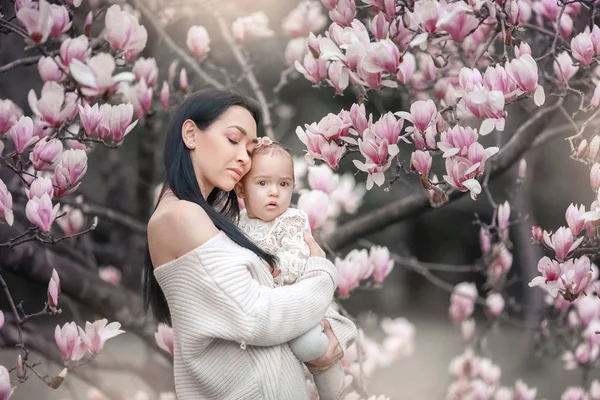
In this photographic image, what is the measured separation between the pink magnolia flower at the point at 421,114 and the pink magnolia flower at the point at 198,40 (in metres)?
1.18

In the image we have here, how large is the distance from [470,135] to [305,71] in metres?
0.52

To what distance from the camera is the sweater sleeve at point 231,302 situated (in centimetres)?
155

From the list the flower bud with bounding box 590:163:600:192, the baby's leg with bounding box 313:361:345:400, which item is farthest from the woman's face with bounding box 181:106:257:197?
the flower bud with bounding box 590:163:600:192

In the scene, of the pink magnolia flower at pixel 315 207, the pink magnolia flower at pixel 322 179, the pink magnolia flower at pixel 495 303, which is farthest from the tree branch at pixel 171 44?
the pink magnolia flower at pixel 495 303

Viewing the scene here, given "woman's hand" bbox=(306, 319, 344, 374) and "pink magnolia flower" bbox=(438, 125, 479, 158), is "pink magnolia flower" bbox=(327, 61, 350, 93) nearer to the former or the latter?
"pink magnolia flower" bbox=(438, 125, 479, 158)

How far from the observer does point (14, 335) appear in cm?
253

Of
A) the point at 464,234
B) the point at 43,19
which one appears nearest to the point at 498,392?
the point at 43,19

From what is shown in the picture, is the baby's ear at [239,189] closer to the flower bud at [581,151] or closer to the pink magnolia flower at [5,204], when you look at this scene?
the pink magnolia flower at [5,204]

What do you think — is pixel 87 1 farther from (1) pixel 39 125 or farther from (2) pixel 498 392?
(2) pixel 498 392

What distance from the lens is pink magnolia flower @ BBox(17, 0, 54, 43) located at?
1552 mm

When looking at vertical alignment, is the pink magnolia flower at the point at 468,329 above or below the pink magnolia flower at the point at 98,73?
below

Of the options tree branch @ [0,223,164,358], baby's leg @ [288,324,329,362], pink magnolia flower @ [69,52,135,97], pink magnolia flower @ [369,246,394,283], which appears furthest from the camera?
pink magnolia flower @ [369,246,394,283]

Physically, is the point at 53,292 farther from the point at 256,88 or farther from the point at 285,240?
the point at 256,88

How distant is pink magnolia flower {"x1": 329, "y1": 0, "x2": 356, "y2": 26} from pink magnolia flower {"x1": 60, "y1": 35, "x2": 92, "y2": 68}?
0.58 metres
